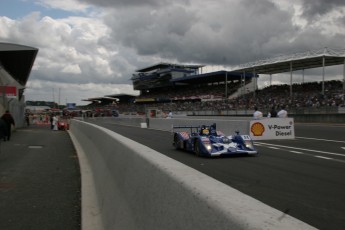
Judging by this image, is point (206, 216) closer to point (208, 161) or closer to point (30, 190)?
point (30, 190)

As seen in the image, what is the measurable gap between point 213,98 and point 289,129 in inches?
2350

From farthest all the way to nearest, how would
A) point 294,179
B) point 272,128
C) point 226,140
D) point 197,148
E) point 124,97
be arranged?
1. point 124,97
2. point 272,128
3. point 197,148
4. point 226,140
5. point 294,179

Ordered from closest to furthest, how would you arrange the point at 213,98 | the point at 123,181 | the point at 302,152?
1. the point at 123,181
2. the point at 302,152
3. the point at 213,98

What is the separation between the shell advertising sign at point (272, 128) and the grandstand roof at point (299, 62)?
30.2 metres

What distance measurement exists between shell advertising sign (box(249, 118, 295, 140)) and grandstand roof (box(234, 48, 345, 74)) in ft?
99.2

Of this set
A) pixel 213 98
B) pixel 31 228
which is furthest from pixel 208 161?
pixel 213 98

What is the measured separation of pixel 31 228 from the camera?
591 centimetres

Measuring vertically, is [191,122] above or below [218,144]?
above

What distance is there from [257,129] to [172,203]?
17.1 meters

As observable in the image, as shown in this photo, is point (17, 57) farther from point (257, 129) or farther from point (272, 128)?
point (272, 128)

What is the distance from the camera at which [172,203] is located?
3049mm

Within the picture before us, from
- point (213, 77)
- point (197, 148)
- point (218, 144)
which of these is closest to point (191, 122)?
point (197, 148)

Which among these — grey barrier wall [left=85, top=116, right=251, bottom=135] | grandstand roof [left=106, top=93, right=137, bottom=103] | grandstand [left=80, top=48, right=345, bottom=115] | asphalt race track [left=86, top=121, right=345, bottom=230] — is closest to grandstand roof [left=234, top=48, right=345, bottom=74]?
grandstand [left=80, top=48, right=345, bottom=115]

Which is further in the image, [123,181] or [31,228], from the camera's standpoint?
[31,228]
